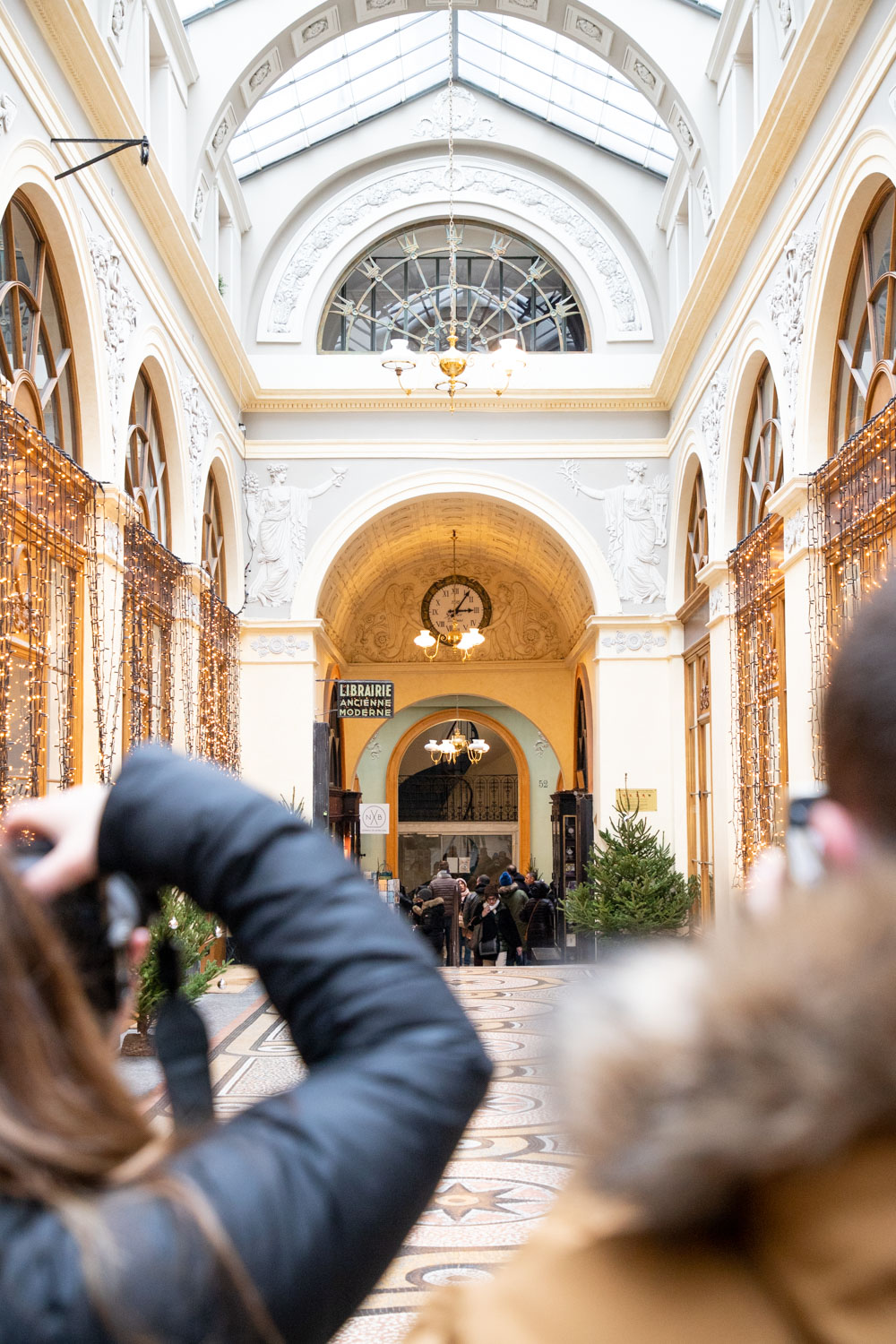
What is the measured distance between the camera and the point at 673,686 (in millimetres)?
15148

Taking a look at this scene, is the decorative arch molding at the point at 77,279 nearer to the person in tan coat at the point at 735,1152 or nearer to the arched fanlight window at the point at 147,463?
the arched fanlight window at the point at 147,463

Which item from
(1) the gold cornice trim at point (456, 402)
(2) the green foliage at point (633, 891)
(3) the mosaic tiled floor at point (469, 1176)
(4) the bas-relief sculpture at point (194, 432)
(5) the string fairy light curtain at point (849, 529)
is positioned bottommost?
(3) the mosaic tiled floor at point (469, 1176)

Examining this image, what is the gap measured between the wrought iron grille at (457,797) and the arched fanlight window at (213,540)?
1613 cm

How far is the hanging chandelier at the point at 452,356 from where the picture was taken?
11664 mm

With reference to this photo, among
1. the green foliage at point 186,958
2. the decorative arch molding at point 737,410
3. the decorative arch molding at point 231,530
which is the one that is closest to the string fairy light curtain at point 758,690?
the decorative arch molding at point 737,410

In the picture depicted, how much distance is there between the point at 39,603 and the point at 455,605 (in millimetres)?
14969

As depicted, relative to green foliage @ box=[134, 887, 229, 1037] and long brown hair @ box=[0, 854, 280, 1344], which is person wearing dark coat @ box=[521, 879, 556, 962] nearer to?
green foliage @ box=[134, 887, 229, 1037]

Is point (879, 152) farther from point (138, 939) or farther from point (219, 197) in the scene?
point (219, 197)

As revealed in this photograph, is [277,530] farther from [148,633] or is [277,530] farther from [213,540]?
[148,633]

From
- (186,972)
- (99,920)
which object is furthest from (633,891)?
(99,920)

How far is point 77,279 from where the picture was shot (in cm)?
846

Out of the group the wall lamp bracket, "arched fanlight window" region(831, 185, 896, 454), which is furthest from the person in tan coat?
the wall lamp bracket

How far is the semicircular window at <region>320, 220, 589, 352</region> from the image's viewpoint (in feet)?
52.5

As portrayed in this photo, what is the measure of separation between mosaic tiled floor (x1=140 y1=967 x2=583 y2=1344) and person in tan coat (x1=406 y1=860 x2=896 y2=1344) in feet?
0.39
